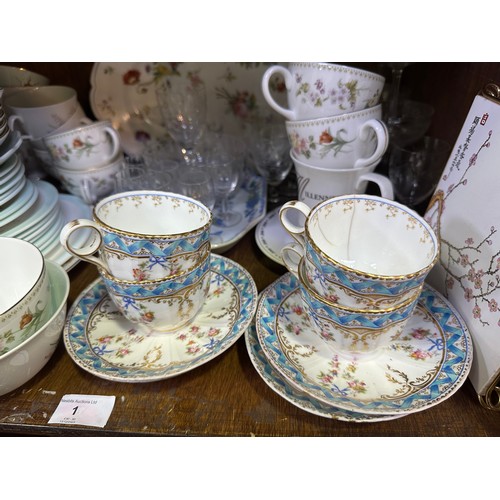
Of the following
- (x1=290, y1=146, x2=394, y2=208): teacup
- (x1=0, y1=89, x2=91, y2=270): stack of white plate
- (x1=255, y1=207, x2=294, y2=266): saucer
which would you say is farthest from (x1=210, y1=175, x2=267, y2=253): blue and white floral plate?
(x1=0, y1=89, x2=91, y2=270): stack of white plate

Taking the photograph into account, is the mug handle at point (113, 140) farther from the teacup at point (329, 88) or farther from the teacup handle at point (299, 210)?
the teacup handle at point (299, 210)

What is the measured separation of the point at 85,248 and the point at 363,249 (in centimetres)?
41

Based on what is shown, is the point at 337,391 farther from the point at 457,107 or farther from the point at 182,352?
the point at 457,107

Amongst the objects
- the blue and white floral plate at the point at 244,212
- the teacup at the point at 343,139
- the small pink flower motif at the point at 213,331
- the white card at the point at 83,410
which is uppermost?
the teacup at the point at 343,139

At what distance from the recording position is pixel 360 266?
65cm

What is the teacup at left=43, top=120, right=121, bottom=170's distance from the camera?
2.60 ft

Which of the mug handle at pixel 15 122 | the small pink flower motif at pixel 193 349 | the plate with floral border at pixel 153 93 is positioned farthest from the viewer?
the plate with floral border at pixel 153 93

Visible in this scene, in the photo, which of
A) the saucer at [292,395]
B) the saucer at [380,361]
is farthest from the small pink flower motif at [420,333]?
the saucer at [292,395]

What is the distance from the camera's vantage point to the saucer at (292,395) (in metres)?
0.48

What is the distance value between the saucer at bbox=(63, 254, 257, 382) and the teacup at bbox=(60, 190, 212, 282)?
108 millimetres

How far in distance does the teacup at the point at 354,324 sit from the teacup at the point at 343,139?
0.22 meters

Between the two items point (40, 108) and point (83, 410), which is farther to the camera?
point (40, 108)

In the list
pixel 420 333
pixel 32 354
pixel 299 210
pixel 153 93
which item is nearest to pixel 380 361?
pixel 420 333

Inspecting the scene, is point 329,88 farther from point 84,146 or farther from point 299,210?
point 84,146
